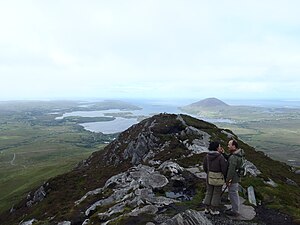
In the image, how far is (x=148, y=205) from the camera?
24.6m

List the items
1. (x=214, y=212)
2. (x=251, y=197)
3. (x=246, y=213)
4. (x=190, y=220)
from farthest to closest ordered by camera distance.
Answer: (x=251, y=197) → (x=246, y=213) → (x=214, y=212) → (x=190, y=220)

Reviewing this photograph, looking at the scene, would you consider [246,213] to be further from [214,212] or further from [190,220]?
[190,220]

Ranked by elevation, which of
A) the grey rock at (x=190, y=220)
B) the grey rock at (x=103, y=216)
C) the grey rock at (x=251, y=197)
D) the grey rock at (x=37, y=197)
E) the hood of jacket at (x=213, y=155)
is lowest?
the grey rock at (x=37, y=197)

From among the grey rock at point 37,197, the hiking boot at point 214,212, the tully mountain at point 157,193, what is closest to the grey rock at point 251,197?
the tully mountain at point 157,193

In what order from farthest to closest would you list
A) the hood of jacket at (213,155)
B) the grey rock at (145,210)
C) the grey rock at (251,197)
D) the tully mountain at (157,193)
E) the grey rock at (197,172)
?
the grey rock at (197,172) → the grey rock at (251,197) → the grey rock at (145,210) → the tully mountain at (157,193) → the hood of jacket at (213,155)

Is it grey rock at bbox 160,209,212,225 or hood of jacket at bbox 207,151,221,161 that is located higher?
hood of jacket at bbox 207,151,221,161

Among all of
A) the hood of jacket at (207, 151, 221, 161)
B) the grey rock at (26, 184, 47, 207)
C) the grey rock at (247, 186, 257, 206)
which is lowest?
the grey rock at (26, 184, 47, 207)

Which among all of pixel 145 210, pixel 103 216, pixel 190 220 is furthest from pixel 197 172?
pixel 190 220

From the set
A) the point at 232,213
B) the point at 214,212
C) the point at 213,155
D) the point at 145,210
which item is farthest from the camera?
the point at 145,210

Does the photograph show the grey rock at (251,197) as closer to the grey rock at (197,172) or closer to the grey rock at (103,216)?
the grey rock at (197,172)

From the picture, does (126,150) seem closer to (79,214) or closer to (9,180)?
(79,214)

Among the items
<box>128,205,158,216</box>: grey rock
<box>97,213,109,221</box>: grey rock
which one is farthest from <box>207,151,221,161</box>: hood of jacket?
<box>97,213,109,221</box>: grey rock

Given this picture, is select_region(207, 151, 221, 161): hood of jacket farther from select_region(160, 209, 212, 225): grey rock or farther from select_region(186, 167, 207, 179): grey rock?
select_region(186, 167, 207, 179): grey rock

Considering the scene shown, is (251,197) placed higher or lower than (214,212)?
lower
